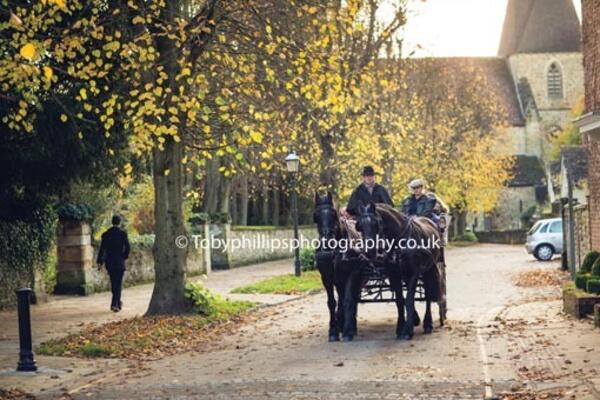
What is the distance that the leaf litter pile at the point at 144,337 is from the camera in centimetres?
1497

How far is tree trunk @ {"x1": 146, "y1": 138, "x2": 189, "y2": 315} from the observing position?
62.2 ft

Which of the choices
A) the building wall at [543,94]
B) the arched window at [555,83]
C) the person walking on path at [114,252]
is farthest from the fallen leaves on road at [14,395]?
the arched window at [555,83]

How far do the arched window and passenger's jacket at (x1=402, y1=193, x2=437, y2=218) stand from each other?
268ft

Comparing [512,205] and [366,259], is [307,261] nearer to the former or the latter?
[366,259]

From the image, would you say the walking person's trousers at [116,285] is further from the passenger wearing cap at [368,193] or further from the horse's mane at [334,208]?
the horse's mane at [334,208]

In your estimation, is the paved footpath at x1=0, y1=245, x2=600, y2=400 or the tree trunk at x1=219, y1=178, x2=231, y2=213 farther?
the tree trunk at x1=219, y1=178, x2=231, y2=213

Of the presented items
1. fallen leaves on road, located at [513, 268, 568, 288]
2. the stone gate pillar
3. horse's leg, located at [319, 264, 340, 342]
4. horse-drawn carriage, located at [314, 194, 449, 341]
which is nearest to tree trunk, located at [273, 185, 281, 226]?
fallen leaves on road, located at [513, 268, 568, 288]

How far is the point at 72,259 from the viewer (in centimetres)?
2691

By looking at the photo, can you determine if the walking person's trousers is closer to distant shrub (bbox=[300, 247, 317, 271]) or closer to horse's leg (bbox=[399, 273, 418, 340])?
horse's leg (bbox=[399, 273, 418, 340])

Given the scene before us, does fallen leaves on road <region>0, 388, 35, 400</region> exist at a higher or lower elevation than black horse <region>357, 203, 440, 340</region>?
lower

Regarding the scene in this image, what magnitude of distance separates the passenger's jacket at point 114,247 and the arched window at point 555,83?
79141mm

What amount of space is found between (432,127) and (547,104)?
39466 millimetres

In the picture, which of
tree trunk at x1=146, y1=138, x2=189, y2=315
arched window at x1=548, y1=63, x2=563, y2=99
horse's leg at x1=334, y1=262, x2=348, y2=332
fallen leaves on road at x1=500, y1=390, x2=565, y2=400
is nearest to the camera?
fallen leaves on road at x1=500, y1=390, x2=565, y2=400

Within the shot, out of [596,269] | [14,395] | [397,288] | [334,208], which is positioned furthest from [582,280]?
[14,395]
